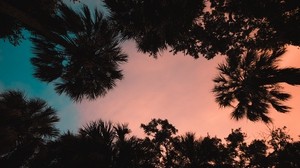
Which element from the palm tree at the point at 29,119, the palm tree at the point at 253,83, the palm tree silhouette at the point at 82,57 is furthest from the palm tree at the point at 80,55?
the palm tree at the point at 253,83

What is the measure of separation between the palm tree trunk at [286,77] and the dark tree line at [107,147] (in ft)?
12.5

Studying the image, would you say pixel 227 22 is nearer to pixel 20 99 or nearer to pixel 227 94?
pixel 227 94

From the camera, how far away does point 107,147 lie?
8828mm

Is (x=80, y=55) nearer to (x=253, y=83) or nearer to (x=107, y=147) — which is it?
(x=107, y=147)

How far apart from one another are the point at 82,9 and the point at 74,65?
1857 mm

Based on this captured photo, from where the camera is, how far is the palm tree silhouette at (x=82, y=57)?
25.3ft

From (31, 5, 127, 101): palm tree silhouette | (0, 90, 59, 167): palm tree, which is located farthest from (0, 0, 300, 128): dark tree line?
(0, 90, 59, 167): palm tree

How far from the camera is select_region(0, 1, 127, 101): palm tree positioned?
7.58m

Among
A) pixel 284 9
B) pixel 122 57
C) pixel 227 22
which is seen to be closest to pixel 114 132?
pixel 122 57

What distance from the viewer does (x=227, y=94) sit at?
12.5m

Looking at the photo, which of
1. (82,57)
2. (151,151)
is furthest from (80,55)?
(151,151)

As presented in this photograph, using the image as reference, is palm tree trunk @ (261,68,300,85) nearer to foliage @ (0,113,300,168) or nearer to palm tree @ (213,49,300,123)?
palm tree @ (213,49,300,123)

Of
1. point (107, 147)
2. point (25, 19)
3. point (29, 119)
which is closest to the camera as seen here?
point (25, 19)

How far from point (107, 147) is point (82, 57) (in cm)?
334
